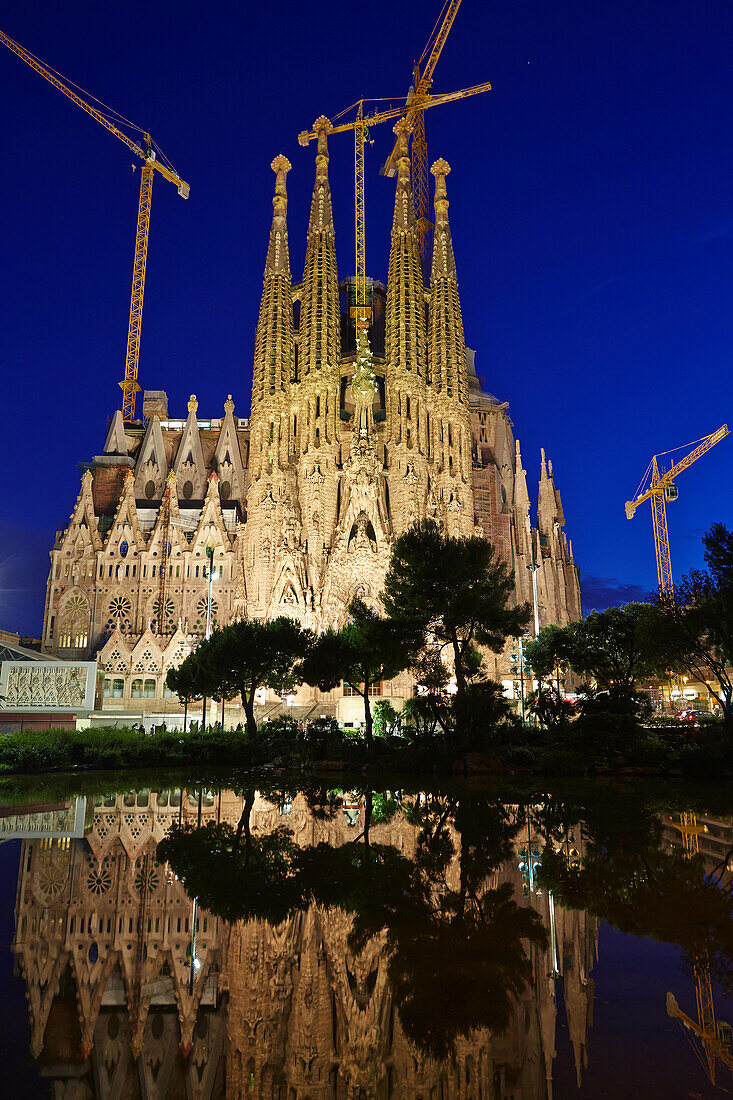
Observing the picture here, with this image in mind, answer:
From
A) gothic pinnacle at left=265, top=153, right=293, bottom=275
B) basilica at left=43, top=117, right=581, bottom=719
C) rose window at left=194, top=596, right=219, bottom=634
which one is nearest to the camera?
basilica at left=43, top=117, right=581, bottom=719

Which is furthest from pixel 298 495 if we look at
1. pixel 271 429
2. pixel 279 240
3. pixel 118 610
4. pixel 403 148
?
pixel 403 148

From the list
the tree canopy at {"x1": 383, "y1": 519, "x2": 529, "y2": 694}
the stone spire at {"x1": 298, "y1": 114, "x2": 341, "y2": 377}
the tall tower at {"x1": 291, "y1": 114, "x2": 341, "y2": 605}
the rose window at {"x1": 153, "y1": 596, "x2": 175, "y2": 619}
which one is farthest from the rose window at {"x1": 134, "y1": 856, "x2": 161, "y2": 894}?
the stone spire at {"x1": 298, "y1": 114, "x2": 341, "y2": 377}

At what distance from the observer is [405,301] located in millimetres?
65562

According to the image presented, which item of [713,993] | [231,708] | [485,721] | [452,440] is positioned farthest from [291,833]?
[452,440]

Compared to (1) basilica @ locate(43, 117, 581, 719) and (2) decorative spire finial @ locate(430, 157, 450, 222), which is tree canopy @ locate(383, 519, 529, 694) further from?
(2) decorative spire finial @ locate(430, 157, 450, 222)

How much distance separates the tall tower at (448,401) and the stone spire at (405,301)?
1.41m

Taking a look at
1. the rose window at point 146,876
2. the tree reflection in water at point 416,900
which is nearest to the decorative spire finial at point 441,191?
the tree reflection in water at point 416,900

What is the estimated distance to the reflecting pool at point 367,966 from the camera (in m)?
3.87

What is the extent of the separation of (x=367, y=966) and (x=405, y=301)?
6578 centimetres

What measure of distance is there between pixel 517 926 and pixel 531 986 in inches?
55.4

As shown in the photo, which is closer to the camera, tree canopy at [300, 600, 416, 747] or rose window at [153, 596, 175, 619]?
tree canopy at [300, 600, 416, 747]

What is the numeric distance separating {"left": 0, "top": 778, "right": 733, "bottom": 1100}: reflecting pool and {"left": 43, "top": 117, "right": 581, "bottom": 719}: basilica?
44.4 metres

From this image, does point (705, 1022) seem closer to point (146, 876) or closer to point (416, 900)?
point (416, 900)

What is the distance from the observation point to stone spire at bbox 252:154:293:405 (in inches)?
2537
